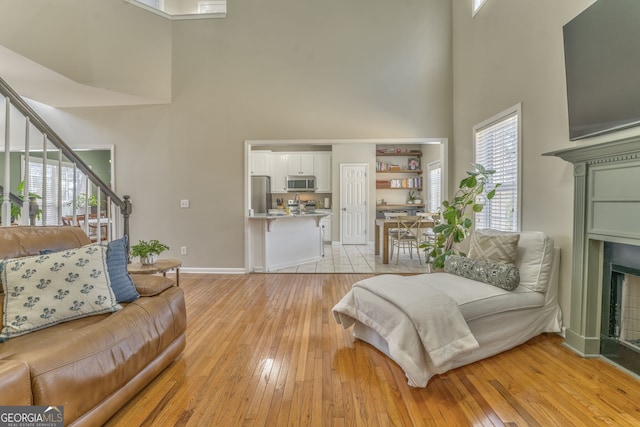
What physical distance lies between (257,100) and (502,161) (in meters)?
3.39

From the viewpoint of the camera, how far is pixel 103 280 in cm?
167

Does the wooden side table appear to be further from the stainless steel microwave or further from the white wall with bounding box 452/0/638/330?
the stainless steel microwave

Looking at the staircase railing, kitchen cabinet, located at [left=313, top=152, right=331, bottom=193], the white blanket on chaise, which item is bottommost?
the white blanket on chaise

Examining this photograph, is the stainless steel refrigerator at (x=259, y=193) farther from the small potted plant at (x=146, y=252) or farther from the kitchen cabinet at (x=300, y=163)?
the small potted plant at (x=146, y=252)

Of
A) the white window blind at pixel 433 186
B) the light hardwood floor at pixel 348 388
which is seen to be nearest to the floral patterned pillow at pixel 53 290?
the light hardwood floor at pixel 348 388

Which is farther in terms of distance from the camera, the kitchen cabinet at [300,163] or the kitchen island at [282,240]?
the kitchen cabinet at [300,163]

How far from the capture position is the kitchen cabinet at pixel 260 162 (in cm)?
740

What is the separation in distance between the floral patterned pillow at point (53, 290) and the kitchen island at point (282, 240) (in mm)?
2800

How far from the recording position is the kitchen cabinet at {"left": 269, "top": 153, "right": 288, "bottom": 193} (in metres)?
7.54

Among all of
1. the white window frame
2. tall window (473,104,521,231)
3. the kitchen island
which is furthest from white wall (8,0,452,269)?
tall window (473,104,521,231)

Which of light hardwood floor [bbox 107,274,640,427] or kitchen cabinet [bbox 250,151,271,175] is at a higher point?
kitchen cabinet [bbox 250,151,271,175]

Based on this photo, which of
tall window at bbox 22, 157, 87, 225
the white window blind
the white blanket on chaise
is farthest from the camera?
the white window blind

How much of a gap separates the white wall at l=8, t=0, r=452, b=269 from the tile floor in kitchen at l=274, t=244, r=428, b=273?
1204mm

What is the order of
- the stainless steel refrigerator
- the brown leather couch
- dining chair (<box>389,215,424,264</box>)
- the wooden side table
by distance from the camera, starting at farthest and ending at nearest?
1. the stainless steel refrigerator
2. dining chair (<box>389,215,424,264</box>)
3. the wooden side table
4. the brown leather couch
